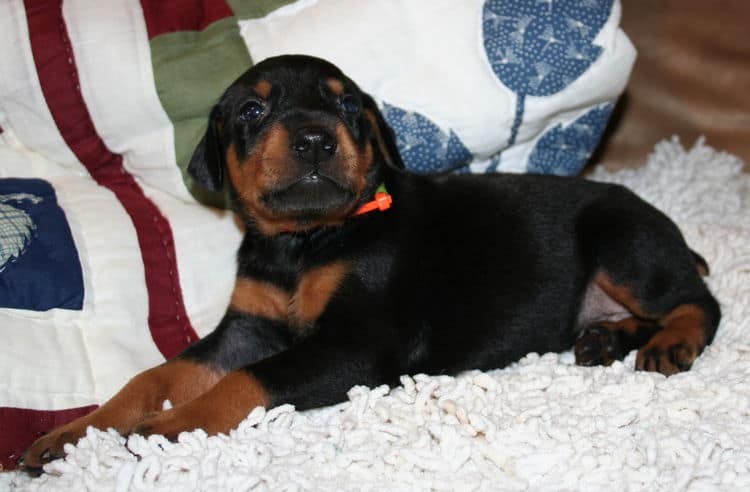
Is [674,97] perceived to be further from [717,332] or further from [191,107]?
[191,107]

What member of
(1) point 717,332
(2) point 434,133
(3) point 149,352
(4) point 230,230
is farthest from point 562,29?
(3) point 149,352

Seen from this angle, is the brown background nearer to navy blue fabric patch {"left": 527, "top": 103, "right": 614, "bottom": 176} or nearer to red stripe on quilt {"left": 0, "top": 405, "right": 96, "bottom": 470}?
navy blue fabric patch {"left": 527, "top": 103, "right": 614, "bottom": 176}

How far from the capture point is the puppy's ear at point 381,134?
3312 mm

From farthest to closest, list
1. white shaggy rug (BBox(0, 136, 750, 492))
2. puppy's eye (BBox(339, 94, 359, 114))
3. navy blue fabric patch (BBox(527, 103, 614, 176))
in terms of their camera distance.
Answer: navy blue fabric patch (BBox(527, 103, 614, 176)) → puppy's eye (BBox(339, 94, 359, 114)) → white shaggy rug (BBox(0, 136, 750, 492))

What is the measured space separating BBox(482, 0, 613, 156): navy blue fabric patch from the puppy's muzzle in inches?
47.4

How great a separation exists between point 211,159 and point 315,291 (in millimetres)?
685

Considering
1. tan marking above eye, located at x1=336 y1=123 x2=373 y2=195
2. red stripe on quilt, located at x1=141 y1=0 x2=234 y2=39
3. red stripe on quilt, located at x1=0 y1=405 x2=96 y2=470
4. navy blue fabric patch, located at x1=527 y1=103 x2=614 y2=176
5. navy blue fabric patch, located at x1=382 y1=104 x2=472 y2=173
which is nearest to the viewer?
red stripe on quilt, located at x1=0 y1=405 x2=96 y2=470

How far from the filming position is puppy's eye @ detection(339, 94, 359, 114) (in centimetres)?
316

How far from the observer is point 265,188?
2842 mm

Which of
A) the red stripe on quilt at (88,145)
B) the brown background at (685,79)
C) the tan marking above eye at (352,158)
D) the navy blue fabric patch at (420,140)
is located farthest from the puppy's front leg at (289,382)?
the brown background at (685,79)

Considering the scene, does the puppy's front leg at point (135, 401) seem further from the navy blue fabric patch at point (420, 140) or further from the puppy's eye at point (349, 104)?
the navy blue fabric patch at point (420, 140)

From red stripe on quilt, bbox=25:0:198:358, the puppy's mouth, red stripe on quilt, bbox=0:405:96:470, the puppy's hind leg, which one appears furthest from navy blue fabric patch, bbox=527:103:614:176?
red stripe on quilt, bbox=0:405:96:470

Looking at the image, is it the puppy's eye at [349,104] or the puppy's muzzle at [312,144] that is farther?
the puppy's eye at [349,104]

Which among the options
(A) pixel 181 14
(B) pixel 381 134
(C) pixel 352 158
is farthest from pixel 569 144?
(A) pixel 181 14
